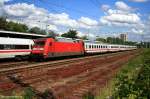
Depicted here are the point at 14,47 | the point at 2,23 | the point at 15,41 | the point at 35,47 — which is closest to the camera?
the point at 14,47

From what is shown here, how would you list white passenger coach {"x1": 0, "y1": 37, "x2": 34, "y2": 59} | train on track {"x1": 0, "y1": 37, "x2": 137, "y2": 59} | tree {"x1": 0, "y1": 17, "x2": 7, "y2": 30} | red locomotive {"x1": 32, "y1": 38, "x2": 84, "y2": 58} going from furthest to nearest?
tree {"x1": 0, "y1": 17, "x2": 7, "y2": 30} → red locomotive {"x1": 32, "y1": 38, "x2": 84, "y2": 58} → train on track {"x1": 0, "y1": 37, "x2": 137, "y2": 59} → white passenger coach {"x1": 0, "y1": 37, "x2": 34, "y2": 59}

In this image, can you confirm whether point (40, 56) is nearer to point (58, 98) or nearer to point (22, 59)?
point (22, 59)

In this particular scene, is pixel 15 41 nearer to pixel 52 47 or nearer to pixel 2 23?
pixel 52 47

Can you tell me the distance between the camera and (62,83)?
1636 centimetres

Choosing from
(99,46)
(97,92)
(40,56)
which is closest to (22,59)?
(40,56)

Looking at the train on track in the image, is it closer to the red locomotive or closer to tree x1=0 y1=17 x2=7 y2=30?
the red locomotive

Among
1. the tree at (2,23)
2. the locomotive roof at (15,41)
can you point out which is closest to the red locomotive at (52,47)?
the locomotive roof at (15,41)

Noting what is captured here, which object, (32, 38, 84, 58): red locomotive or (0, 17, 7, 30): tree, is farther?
(0, 17, 7, 30): tree

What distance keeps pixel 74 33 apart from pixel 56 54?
247 ft

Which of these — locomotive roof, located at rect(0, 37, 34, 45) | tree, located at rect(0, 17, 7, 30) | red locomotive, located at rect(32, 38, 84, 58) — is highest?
tree, located at rect(0, 17, 7, 30)

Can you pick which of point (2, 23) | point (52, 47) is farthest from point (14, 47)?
point (2, 23)

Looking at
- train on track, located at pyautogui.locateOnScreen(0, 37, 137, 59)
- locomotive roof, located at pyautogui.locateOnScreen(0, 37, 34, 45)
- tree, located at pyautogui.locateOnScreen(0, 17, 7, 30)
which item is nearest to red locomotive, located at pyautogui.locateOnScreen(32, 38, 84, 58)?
train on track, located at pyautogui.locateOnScreen(0, 37, 137, 59)

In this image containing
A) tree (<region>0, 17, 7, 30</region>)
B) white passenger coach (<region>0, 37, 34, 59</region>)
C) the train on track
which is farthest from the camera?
tree (<region>0, 17, 7, 30</region>)

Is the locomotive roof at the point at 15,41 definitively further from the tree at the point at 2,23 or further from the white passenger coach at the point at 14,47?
the tree at the point at 2,23
